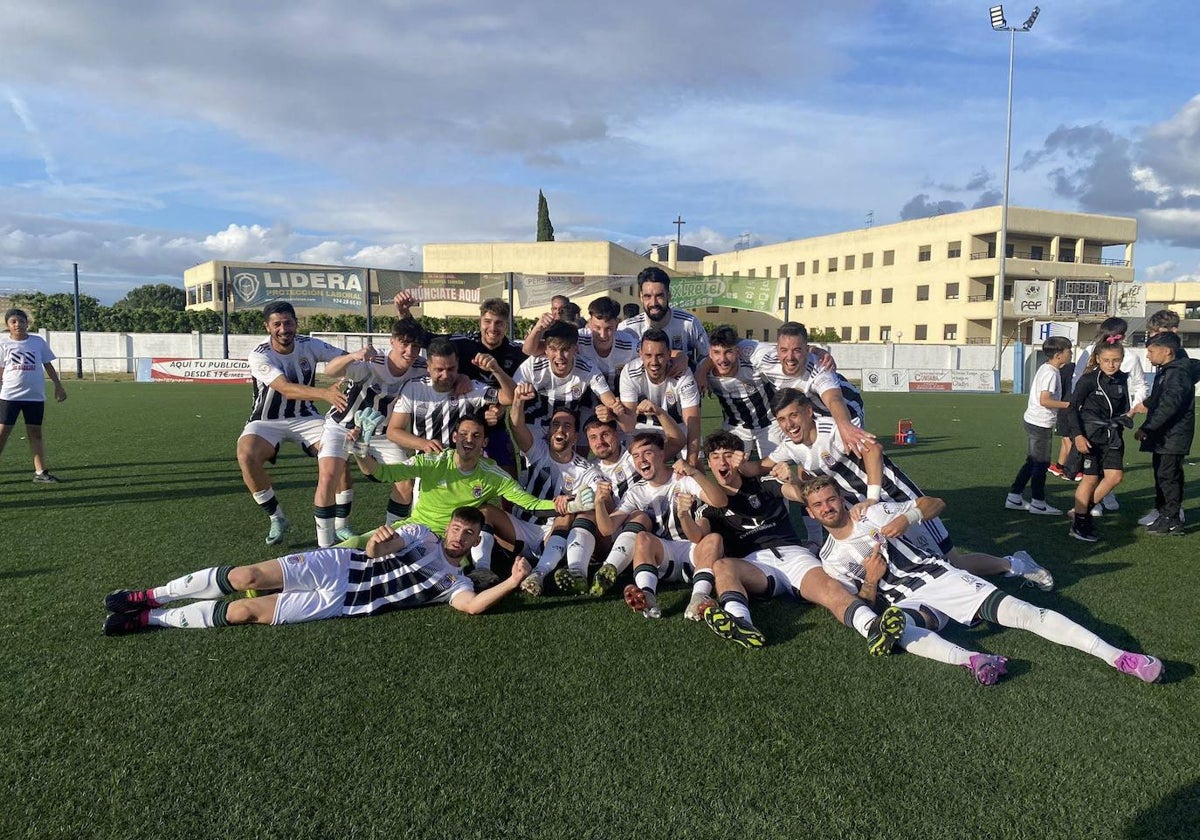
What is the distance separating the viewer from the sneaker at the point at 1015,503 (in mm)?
7391

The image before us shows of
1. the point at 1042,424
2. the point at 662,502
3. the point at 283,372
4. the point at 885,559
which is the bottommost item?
the point at 885,559

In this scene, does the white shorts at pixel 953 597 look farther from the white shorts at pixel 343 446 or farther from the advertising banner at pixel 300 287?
the advertising banner at pixel 300 287

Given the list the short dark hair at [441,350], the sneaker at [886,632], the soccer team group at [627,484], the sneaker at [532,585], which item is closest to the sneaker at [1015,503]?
the soccer team group at [627,484]

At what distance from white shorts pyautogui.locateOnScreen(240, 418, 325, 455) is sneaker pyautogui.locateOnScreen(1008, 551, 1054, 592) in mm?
5157

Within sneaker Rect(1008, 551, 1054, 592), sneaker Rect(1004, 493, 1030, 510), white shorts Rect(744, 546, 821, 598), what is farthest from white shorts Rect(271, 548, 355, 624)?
sneaker Rect(1004, 493, 1030, 510)

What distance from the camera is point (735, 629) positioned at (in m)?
3.87

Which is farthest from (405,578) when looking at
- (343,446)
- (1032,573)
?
(1032,573)

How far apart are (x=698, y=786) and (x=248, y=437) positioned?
185 inches

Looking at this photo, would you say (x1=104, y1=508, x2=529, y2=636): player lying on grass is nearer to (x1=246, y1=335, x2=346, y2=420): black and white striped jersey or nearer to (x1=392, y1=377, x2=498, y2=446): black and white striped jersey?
(x1=392, y1=377, x2=498, y2=446): black and white striped jersey

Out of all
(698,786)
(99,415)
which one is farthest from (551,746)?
(99,415)

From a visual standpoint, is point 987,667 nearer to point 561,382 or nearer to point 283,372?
point 561,382

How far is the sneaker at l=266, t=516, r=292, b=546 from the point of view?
229 inches

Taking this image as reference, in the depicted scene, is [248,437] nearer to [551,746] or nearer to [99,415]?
[551,746]

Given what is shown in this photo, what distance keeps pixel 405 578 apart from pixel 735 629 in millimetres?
1887
